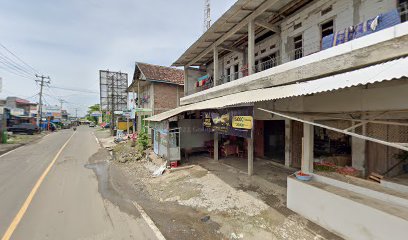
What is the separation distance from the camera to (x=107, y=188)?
732cm

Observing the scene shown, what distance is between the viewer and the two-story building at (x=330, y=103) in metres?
3.76

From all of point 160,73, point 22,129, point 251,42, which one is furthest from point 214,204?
point 22,129

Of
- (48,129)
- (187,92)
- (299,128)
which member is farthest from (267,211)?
(48,129)

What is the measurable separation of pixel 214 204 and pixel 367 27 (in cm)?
686

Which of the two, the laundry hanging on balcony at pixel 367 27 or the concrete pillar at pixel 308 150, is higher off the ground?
the laundry hanging on balcony at pixel 367 27

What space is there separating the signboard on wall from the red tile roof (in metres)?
13.7

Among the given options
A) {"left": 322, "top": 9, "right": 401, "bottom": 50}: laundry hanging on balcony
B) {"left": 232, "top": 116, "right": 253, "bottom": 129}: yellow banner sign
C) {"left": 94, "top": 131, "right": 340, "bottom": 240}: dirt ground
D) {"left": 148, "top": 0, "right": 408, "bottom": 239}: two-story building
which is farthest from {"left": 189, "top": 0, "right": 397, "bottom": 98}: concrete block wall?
{"left": 94, "top": 131, "right": 340, "bottom": 240}: dirt ground

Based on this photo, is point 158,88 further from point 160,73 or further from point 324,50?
point 324,50

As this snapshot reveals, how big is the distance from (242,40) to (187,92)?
601 cm

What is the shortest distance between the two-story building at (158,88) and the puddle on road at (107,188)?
962 cm

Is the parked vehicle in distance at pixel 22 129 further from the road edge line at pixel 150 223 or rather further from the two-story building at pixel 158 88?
the road edge line at pixel 150 223

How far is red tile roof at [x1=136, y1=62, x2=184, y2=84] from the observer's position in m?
21.0

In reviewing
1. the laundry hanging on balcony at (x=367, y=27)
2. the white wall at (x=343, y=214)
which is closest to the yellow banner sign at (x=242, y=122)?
the white wall at (x=343, y=214)

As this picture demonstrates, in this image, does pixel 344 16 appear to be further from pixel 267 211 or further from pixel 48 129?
pixel 48 129
